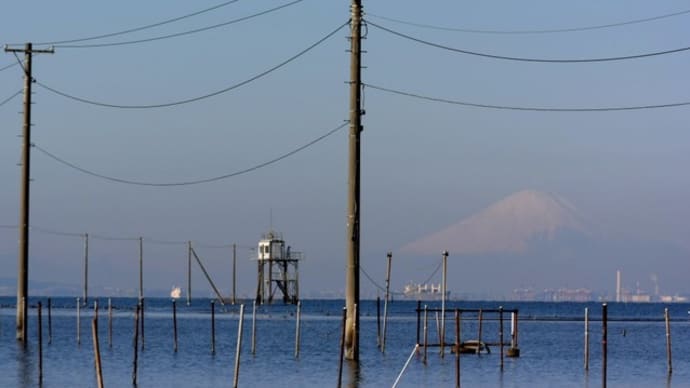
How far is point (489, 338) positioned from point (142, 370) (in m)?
49.8

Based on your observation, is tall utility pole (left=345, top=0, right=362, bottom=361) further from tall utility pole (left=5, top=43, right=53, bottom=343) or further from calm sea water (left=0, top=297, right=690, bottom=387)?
tall utility pole (left=5, top=43, right=53, bottom=343)

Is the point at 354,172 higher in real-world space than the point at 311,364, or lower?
higher

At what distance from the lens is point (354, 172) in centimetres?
5106

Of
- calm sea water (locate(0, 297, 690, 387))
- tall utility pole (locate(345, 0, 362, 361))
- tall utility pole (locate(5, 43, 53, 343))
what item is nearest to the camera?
tall utility pole (locate(345, 0, 362, 361))

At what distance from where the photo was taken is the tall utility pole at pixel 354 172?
167 ft

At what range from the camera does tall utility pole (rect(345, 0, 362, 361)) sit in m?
50.9

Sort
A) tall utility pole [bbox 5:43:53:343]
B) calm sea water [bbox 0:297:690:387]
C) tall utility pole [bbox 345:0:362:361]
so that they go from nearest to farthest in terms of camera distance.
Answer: tall utility pole [bbox 345:0:362:361] → calm sea water [bbox 0:297:690:387] → tall utility pole [bbox 5:43:53:343]

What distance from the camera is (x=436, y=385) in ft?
176

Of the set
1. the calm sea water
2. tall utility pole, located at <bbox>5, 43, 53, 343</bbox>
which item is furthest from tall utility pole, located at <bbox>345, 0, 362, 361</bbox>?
tall utility pole, located at <bbox>5, 43, 53, 343</bbox>

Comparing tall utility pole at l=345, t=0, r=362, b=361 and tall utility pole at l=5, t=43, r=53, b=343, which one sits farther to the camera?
tall utility pole at l=5, t=43, r=53, b=343

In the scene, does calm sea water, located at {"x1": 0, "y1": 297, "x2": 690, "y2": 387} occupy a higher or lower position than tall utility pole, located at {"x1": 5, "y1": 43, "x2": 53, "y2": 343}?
lower

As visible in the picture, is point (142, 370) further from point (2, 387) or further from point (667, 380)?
point (667, 380)

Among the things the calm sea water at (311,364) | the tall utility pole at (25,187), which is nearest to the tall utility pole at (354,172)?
the calm sea water at (311,364)

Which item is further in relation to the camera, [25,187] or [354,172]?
[25,187]
